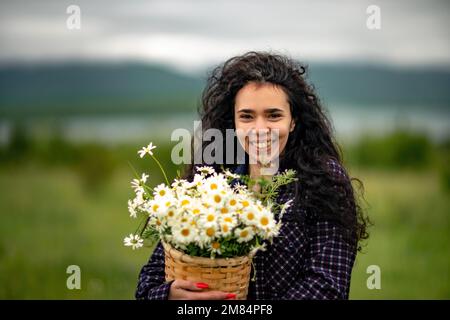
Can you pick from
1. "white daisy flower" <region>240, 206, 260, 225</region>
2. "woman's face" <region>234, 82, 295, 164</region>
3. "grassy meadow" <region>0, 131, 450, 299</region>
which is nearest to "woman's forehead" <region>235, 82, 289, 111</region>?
"woman's face" <region>234, 82, 295, 164</region>

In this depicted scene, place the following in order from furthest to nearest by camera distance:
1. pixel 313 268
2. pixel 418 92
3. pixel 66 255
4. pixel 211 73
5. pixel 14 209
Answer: pixel 418 92
pixel 14 209
pixel 66 255
pixel 211 73
pixel 313 268

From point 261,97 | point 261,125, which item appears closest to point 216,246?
point 261,125

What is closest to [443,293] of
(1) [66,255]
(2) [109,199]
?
(1) [66,255]

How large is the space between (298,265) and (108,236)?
23.5 ft

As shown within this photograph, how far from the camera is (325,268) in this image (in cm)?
287

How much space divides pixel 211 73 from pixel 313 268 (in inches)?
55.3

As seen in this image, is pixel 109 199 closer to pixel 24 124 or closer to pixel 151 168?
pixel 151 168

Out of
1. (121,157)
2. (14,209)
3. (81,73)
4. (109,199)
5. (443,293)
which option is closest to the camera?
(443,293)

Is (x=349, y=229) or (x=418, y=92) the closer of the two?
(x=349, y=229)

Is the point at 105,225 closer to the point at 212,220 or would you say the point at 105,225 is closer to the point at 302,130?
the point at 302,130

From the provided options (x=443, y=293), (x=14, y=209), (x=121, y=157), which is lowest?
(x=443, y=293)

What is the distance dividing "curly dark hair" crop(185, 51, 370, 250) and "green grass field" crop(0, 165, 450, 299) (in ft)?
11.5

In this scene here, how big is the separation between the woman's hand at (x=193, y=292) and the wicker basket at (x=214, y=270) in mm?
20
